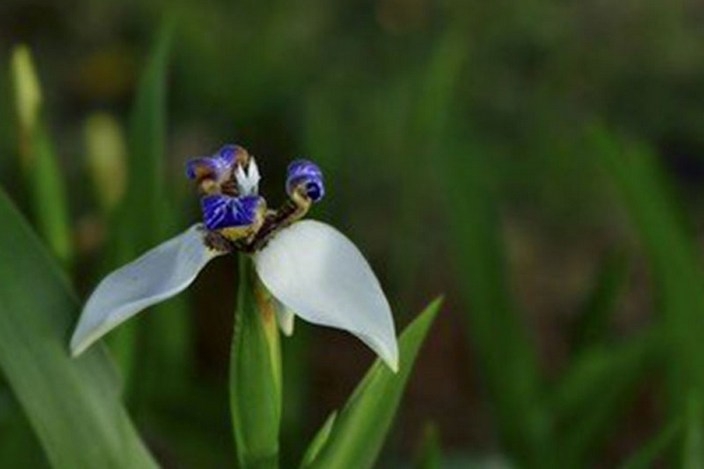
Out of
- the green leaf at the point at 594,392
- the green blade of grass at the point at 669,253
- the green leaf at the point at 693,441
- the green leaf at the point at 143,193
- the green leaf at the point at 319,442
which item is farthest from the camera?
the green leaf at the point at 594,392

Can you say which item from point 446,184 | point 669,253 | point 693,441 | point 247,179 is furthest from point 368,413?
point 446,184

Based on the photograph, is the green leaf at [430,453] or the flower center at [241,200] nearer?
the flower center at [241,200]

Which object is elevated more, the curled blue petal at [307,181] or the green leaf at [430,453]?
the curled blue petal at [307,181]

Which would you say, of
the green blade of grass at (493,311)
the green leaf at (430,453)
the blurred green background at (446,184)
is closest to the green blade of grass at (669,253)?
the blurred green background at (446,184)

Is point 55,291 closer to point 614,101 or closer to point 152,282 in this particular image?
point 152,282

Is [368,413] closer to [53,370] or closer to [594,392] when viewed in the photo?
[53,370]

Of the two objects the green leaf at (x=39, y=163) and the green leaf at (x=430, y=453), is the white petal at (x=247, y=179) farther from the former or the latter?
the green leaf at (x=39, y=163)

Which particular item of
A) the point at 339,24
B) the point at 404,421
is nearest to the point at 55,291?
the point at 404,421
